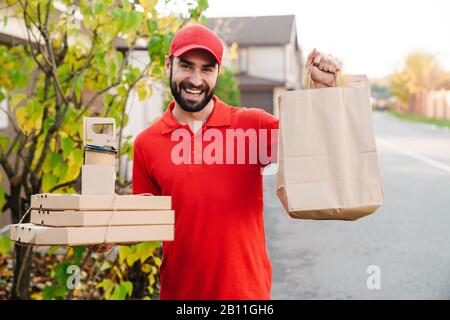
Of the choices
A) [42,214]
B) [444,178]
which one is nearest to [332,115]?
[42,214]

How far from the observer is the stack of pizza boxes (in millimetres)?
2113

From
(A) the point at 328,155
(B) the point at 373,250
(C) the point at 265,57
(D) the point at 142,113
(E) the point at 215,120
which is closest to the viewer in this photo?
(A) the point at 328,155

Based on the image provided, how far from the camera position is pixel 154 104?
16.8 m

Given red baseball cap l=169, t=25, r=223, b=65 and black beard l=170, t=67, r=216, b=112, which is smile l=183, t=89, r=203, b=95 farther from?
red baseball cap l=169, t=25, r=223, b=65

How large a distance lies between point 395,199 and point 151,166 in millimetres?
9464

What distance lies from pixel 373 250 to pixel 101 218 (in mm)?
6326

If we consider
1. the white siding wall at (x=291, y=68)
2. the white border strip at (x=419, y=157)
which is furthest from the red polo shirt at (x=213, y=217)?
the white siding wall at (x=291, y=68)

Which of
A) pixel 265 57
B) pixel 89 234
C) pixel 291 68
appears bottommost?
pixel 89 234

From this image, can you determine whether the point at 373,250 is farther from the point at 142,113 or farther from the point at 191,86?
the point at 142,113

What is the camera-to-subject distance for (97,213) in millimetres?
2133

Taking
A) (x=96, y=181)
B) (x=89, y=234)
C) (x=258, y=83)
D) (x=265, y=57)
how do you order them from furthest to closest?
1. (x=265, y=57)
2. (x=258, y=83)
3. (x=96, y=181)
4. (x=89, y=234)

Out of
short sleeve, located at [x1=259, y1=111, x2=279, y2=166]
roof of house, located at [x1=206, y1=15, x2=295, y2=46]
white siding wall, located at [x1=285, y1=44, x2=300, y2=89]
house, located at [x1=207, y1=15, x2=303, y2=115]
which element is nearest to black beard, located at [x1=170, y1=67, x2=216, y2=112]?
short sleeve, located at [x1=259, y1=111, x2=279, y2=166]

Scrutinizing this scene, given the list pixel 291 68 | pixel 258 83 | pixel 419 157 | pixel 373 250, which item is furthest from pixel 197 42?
pixel 291 68

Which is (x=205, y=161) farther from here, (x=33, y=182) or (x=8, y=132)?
(x=8, y=132)
